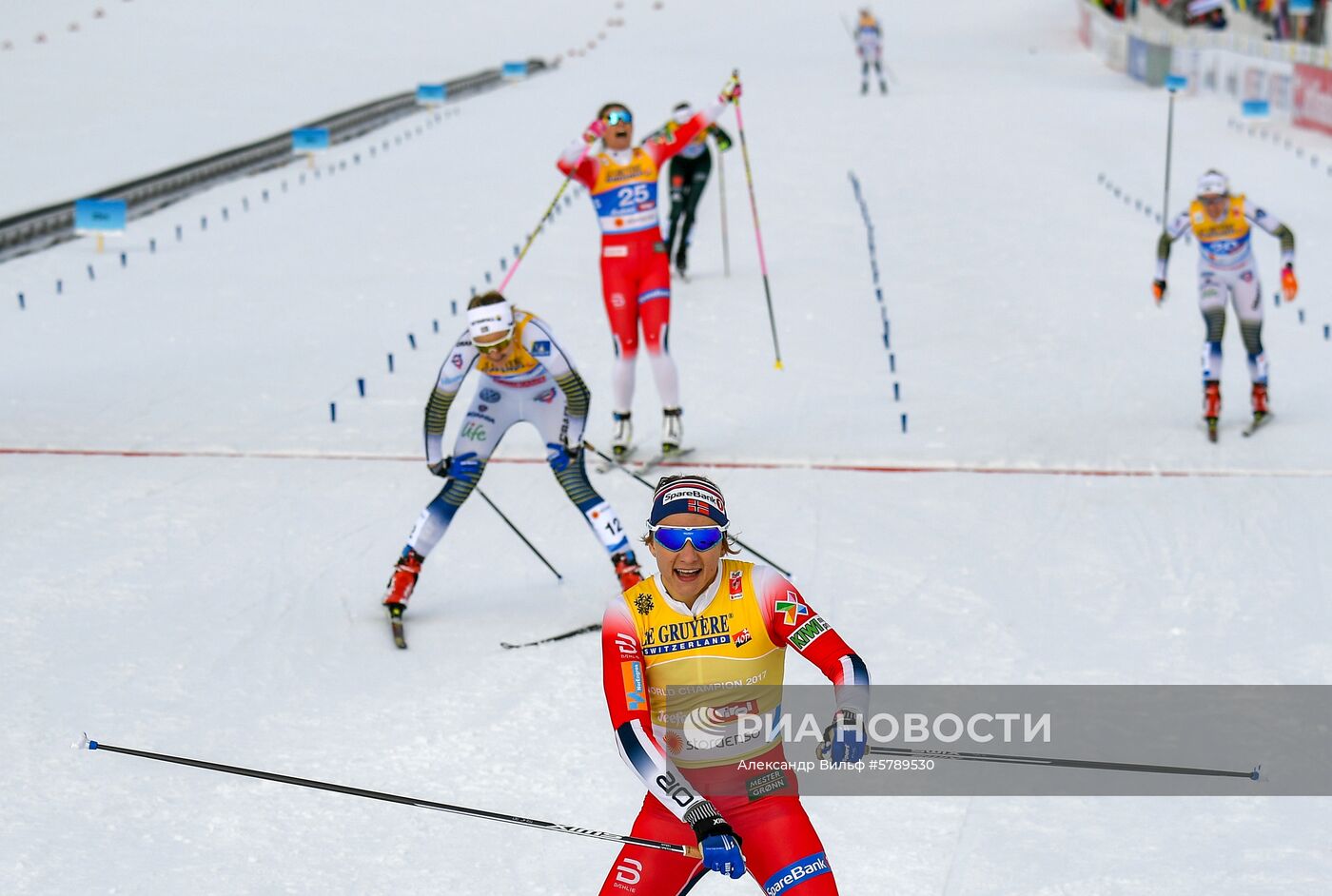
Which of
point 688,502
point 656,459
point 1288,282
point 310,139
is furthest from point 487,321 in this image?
point 310,139

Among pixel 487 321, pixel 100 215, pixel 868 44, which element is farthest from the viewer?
pixel 868 44

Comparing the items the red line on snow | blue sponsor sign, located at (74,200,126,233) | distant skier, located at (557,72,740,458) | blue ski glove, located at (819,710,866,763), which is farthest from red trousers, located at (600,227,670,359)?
blue sponsor sign, located at (74,200,126,233)

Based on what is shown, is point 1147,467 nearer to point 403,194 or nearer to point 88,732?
point 88,732

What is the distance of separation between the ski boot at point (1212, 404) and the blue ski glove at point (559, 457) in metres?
5.10

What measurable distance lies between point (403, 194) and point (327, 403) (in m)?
9.96

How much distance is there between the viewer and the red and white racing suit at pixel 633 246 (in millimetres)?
10875

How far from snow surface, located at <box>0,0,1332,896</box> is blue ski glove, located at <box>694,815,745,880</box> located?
179 cm

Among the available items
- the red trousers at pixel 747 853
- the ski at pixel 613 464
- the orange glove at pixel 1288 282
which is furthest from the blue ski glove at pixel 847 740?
the orange glove at pixel 1288 282

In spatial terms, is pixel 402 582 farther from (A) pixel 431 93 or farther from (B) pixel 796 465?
(A) pixel 431 93

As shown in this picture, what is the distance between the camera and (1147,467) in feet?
35.3

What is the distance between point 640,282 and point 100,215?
9572mm

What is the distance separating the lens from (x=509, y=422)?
8094 millimetres

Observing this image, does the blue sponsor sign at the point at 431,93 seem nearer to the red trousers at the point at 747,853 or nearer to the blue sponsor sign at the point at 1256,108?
the blue sponsor sign at the point at 1256,108

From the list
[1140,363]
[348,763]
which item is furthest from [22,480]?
[1140,363]
